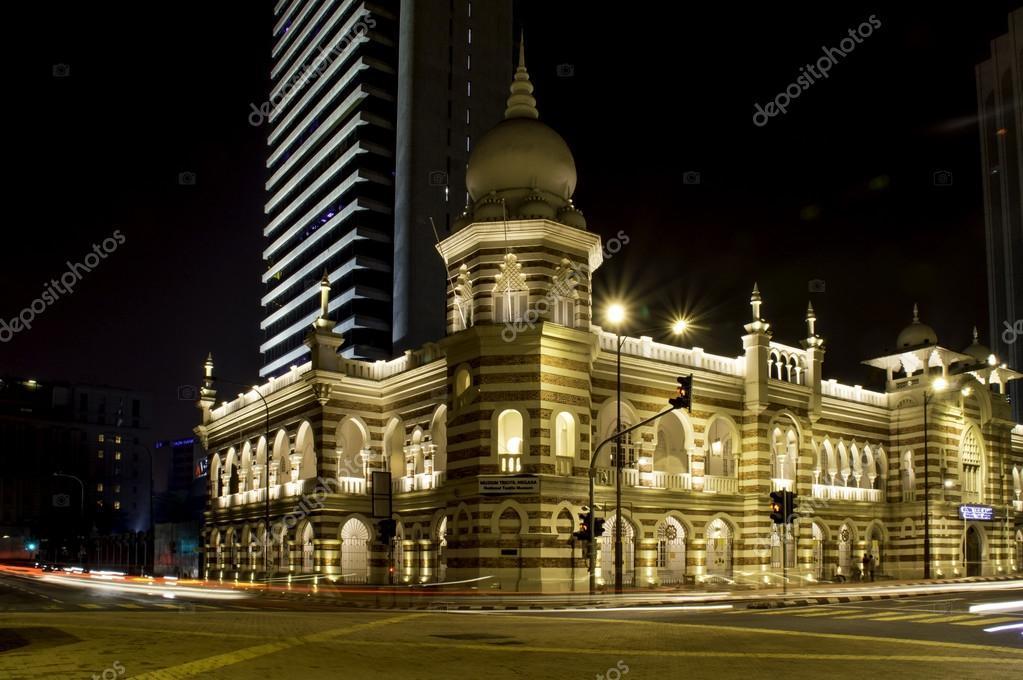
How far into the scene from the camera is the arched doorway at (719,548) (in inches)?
1821

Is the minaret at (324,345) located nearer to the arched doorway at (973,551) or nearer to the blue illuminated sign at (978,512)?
the blue illuminated sign at (978,512)

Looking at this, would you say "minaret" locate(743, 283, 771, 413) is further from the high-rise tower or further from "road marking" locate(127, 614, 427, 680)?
the high-rise tower

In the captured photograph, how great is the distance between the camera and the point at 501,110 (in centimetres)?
10475

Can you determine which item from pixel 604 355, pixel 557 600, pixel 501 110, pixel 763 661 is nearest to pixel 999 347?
pixel 501 110

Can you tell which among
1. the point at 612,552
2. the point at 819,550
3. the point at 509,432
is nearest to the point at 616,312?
the point at 509,432

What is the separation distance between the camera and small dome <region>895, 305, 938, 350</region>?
58.0 meters

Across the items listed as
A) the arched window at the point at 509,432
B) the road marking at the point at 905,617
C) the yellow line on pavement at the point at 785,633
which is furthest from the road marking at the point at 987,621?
the arched window at the point at 509,432

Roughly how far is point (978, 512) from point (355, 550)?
3446 centimetres

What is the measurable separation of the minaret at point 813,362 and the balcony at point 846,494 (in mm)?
3770

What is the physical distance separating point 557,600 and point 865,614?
9609mm

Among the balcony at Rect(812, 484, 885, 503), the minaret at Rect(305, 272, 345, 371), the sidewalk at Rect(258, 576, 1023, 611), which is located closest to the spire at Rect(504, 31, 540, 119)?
the minaret at Rect(305, 272, 345, 371)

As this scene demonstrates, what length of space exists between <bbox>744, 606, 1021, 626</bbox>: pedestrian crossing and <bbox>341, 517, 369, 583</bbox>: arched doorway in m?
23.4

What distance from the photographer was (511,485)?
126 feet

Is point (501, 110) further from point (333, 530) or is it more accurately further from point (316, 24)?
point (333, 530)
